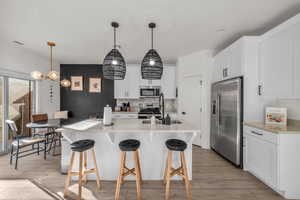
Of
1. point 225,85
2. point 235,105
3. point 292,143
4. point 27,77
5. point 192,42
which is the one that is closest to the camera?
point 292,143

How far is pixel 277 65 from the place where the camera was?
2111 mm

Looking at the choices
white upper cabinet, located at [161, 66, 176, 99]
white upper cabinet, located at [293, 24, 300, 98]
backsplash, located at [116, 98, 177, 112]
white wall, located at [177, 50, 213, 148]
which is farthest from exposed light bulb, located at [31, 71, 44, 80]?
white upper cabinet, located at [293, 24, 300, 98]

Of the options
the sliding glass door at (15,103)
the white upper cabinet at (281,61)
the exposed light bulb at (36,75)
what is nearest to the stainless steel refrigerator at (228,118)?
the white upper cabinet at (281,61)

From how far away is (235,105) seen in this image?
2539 millimetres

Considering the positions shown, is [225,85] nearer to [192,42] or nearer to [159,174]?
[192,42]

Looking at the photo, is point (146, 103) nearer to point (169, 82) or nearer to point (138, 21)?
point (169, 82)

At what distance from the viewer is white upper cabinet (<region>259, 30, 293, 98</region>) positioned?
6.37ft

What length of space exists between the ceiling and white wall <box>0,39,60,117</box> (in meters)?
0.34

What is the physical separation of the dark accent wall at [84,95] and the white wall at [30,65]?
25 centimetres

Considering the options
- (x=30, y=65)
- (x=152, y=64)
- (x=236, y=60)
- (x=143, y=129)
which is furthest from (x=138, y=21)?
(x=30, y=65)

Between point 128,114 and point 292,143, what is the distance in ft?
12.2

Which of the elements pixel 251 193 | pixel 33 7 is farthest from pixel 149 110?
pixel 33 7

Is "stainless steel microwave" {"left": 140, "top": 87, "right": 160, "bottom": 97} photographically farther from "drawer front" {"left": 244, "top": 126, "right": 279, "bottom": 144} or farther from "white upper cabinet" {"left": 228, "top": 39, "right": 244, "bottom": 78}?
"drawer front" {"left": 244, "top": 126, "right": 279, "bottom": 144}

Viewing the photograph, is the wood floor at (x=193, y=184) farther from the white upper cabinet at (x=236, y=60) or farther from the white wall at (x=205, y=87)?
the white upper cabinet at (x=236, y=60)
